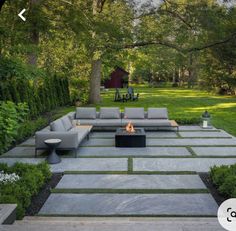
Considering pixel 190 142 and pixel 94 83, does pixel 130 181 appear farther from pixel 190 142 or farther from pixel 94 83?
pixel 94 83

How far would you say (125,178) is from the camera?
8.16 metres

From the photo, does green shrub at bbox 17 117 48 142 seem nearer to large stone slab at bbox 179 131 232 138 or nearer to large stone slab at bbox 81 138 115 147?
large stone slab at bbox 81 138 115 147

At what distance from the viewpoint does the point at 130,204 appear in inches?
259

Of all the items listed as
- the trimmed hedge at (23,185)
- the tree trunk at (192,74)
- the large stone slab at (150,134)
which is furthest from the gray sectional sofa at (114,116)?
the tree trunk at (192,74)

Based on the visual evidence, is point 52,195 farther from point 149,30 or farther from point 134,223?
point 149,30

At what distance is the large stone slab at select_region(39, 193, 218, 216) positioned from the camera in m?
6.25

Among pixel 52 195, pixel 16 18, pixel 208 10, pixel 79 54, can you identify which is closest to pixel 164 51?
pixel 79 54

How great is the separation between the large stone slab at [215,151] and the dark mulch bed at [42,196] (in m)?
4.47

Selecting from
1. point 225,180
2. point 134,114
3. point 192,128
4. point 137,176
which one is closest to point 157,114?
point 134,114

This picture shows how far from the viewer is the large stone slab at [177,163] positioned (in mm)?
9016

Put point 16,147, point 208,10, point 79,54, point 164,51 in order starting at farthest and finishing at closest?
point 164,51, point 79,54, point 208,10, point 16,147

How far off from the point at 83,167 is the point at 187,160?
2841 millimetres

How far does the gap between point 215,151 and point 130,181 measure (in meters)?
4.07

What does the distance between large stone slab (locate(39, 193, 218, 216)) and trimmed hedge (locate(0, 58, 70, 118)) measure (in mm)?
3577
